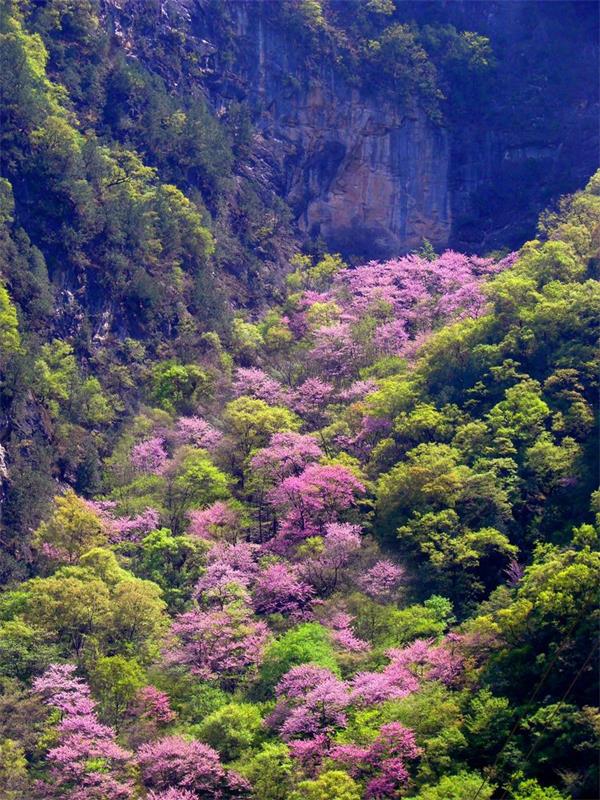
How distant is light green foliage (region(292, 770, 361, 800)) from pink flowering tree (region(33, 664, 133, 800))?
3943 mm

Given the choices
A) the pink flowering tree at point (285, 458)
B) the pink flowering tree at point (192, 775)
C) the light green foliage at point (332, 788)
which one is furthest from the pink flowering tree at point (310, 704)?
the pink flowering tree at point (285, 458)

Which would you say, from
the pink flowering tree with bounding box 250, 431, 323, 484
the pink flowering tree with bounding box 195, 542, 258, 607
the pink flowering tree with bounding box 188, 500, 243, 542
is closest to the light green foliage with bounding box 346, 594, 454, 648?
the pink flowering tree with bounding box 195, 542, 258, 607

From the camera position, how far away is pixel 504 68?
60188 millimetres

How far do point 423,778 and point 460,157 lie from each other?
38.7m

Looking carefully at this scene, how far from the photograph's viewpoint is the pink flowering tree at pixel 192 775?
86.2 feet

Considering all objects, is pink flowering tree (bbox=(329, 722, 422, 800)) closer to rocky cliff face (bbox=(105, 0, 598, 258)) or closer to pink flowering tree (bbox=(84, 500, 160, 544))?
pink flowering tree (bbox=(84, 500, 160, 544))

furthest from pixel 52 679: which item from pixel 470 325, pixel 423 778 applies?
pixel 470 325

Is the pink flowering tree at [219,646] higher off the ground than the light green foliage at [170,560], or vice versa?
the light green foliage at [170,560]

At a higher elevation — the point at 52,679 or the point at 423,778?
the point at 52,679

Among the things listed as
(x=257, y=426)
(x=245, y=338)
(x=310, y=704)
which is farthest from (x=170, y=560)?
(x=245, y=338)

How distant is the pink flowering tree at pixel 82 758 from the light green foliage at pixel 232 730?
166cm

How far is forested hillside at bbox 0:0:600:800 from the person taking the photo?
86.3 feet

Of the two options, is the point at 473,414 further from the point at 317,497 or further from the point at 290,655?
the point at 290,655

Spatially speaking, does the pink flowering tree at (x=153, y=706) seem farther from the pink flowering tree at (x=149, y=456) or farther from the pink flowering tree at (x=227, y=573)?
the pink flowering tree at (x=149, y=456)
